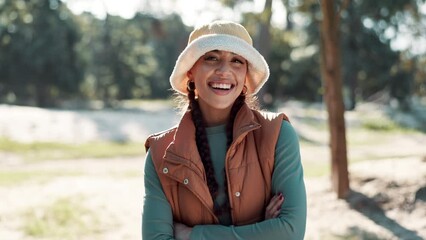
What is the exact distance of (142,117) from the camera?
926 inches

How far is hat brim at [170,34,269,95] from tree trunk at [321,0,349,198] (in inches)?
183

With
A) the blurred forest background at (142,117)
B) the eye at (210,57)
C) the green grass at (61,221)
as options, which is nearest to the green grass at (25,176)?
the blurred forest background at (142,117)

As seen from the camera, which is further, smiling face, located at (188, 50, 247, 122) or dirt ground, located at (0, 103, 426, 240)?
dirt ground, located at (0, 103, 426, 240)

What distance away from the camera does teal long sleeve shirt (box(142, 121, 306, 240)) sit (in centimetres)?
208

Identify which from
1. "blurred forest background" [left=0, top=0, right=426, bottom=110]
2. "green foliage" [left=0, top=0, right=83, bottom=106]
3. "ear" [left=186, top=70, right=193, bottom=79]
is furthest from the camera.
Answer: "green foliage" [left=0, top=0, right=83, bottom=106]

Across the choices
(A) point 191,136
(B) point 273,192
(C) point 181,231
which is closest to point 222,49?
(A) point 191,136

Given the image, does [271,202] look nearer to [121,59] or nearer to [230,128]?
[230,128]

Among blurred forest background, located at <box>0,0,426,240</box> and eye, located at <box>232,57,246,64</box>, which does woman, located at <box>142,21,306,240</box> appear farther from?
blurred forest background, located at <box>0,0,426,240</box>

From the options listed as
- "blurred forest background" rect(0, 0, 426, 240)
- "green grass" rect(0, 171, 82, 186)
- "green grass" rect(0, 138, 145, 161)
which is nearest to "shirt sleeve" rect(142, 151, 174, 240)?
"blurred forest background" rect(0, 0, 426, 240)

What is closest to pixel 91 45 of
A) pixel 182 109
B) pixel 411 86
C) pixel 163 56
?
pixel 163 56

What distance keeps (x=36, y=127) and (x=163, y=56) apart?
3971cm

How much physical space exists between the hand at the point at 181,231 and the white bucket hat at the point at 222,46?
611 mm

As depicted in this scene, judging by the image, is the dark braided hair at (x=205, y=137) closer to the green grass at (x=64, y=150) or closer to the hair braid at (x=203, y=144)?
the hair braid at (x=203, y=144)

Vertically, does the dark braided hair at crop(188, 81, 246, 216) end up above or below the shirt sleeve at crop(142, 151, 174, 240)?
A: above
